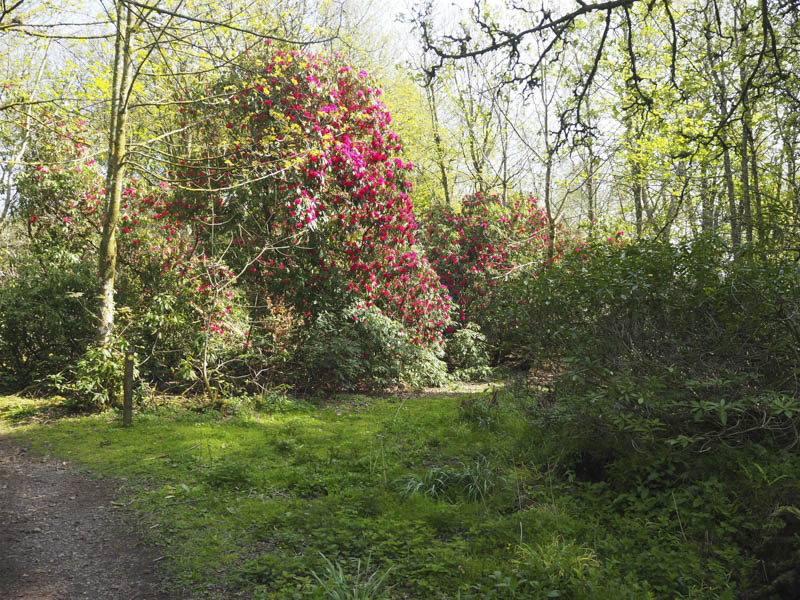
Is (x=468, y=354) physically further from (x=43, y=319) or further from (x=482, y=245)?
(x=43, y=319)

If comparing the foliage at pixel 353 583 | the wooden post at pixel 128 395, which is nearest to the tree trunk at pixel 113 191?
the wooden post at pixel 128 395

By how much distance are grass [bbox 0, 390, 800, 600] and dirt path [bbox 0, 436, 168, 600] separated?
0.65 ft

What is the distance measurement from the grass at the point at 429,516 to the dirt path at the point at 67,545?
20 centimetres

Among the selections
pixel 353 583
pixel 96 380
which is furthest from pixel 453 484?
pixel 96 380

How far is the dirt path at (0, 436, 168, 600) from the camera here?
3100mm

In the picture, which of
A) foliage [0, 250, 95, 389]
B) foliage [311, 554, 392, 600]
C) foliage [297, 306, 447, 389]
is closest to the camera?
foliage [311, 554, 392, 600]

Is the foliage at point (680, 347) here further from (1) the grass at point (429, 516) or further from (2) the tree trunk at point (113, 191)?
(2) the tree trunk at point (113, 191)

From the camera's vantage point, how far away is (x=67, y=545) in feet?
12.1

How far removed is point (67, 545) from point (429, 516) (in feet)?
8.50

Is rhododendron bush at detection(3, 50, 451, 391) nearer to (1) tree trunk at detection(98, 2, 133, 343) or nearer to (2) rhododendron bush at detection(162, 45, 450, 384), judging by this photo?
(2) rhododendron bush at detection(162, 45, 450, 384)

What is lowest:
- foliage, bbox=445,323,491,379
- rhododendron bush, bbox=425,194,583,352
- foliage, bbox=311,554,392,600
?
foliage, bbox=311,554,392,600

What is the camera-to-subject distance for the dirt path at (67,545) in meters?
3.10

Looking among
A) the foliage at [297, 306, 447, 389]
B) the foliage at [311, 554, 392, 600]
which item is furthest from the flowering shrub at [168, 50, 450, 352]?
the foliage at [311, 554, 392, 600]

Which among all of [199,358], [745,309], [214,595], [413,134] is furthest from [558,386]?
[413,134]
